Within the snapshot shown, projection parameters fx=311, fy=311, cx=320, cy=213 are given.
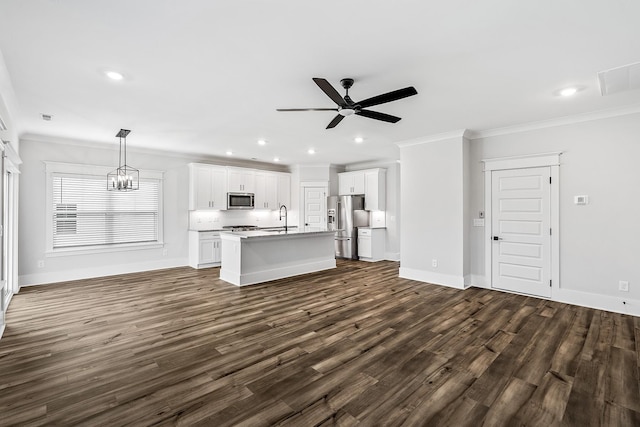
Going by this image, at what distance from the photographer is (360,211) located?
27.3 ft

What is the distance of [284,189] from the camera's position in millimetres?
8789

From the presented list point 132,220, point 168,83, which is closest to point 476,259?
point 168,83

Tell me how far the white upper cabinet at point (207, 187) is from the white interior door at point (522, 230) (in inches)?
225

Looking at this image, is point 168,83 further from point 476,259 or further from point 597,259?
point 597,259

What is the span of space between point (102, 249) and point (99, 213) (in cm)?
71

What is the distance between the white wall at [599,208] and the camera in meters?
3.92

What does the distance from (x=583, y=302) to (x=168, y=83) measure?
5.87 metres

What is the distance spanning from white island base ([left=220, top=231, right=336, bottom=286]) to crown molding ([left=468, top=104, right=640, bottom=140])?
137 inches

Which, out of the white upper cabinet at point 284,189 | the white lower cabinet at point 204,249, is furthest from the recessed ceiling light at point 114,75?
the white upper cabinet at point 284,189

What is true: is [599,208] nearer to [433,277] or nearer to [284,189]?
[433,277]

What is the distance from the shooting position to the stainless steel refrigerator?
8172mm

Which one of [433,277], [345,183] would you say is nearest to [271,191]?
[345,183]

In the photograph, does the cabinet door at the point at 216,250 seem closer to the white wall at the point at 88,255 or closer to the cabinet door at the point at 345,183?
the white wall at the point at 88,255

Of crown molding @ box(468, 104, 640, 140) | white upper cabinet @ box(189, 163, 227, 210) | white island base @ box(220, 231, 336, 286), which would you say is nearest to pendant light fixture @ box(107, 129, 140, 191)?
white upper cabinet @ box(189, 163, 227, 210)
